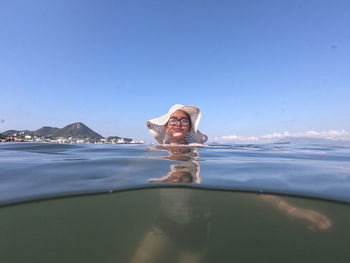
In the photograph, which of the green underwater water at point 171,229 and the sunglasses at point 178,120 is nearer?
the green underwater water at point 171,229

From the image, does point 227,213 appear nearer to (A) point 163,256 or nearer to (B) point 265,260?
(B) point 265,260

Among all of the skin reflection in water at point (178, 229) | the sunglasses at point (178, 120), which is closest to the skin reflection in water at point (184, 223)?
the skin reflection in water at point (178, 229)

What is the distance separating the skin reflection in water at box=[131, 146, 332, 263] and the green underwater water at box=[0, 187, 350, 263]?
0.5 inches

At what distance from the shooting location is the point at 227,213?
3107 mm

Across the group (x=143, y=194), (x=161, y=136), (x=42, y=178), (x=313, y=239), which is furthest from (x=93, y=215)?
(x=161, y=136)

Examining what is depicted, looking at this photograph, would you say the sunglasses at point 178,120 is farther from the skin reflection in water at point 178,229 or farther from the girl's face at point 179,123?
the skin reflection in water at point 178,229

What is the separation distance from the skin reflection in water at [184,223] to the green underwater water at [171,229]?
0.04 feet

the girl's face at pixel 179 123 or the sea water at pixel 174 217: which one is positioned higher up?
the girl's face at pixel 179 123

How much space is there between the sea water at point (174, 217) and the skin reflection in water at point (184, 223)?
1 cm

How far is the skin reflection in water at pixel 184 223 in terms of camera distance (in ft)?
7.61

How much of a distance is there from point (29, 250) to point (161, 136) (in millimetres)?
8962

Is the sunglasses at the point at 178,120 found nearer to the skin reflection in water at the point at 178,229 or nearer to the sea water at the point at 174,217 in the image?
the sea water at the point at 174,217

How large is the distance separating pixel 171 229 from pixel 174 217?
0.22 meters

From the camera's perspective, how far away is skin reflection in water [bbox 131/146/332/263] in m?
2.32
